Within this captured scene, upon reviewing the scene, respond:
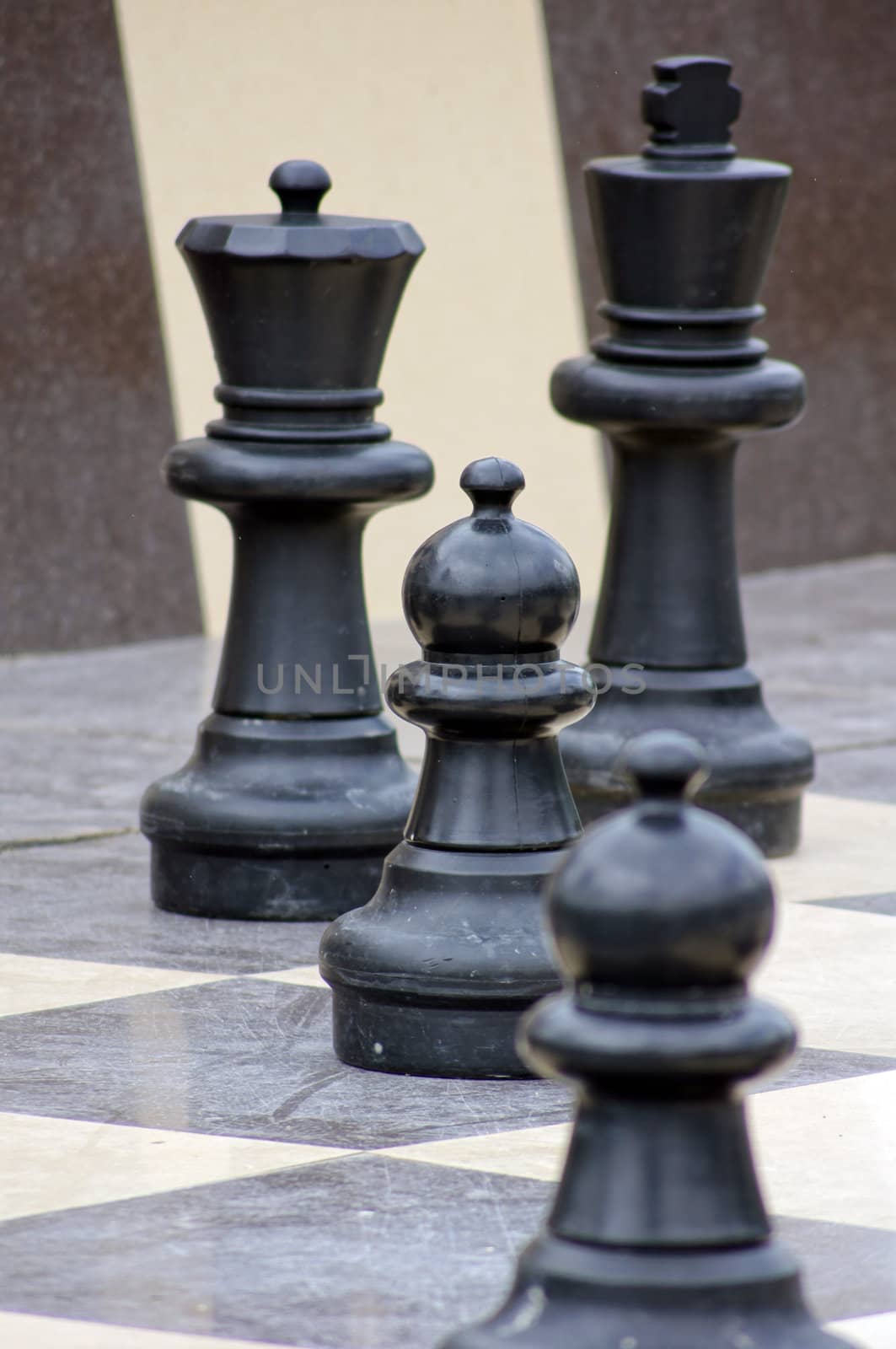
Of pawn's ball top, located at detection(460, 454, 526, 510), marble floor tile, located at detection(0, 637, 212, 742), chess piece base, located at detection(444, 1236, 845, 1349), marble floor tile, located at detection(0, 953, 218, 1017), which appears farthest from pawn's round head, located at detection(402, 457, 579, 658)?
marble floor tile, located at detection(0, 637, 212, 742)

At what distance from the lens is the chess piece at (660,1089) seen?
5.30 ft

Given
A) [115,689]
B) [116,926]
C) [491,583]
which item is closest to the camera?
[491,583]

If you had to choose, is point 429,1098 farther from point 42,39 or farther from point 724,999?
point 42,39

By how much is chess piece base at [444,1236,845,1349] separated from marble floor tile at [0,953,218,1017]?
60.1 inches

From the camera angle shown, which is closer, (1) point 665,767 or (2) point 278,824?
(1) point 665,767

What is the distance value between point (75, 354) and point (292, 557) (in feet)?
9.41

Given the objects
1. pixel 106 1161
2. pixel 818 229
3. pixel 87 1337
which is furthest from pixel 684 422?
pixel 818 229

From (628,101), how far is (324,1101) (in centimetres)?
539

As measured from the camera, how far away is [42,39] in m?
6.26

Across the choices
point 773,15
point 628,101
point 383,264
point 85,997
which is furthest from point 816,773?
point 773,15

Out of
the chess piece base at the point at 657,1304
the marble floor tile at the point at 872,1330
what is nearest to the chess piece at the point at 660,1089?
the chess piece base at the point at 657,1304

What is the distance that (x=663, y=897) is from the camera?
1609mm

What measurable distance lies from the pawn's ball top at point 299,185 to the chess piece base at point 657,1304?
228 cm

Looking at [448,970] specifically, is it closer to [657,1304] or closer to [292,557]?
[292,557]
